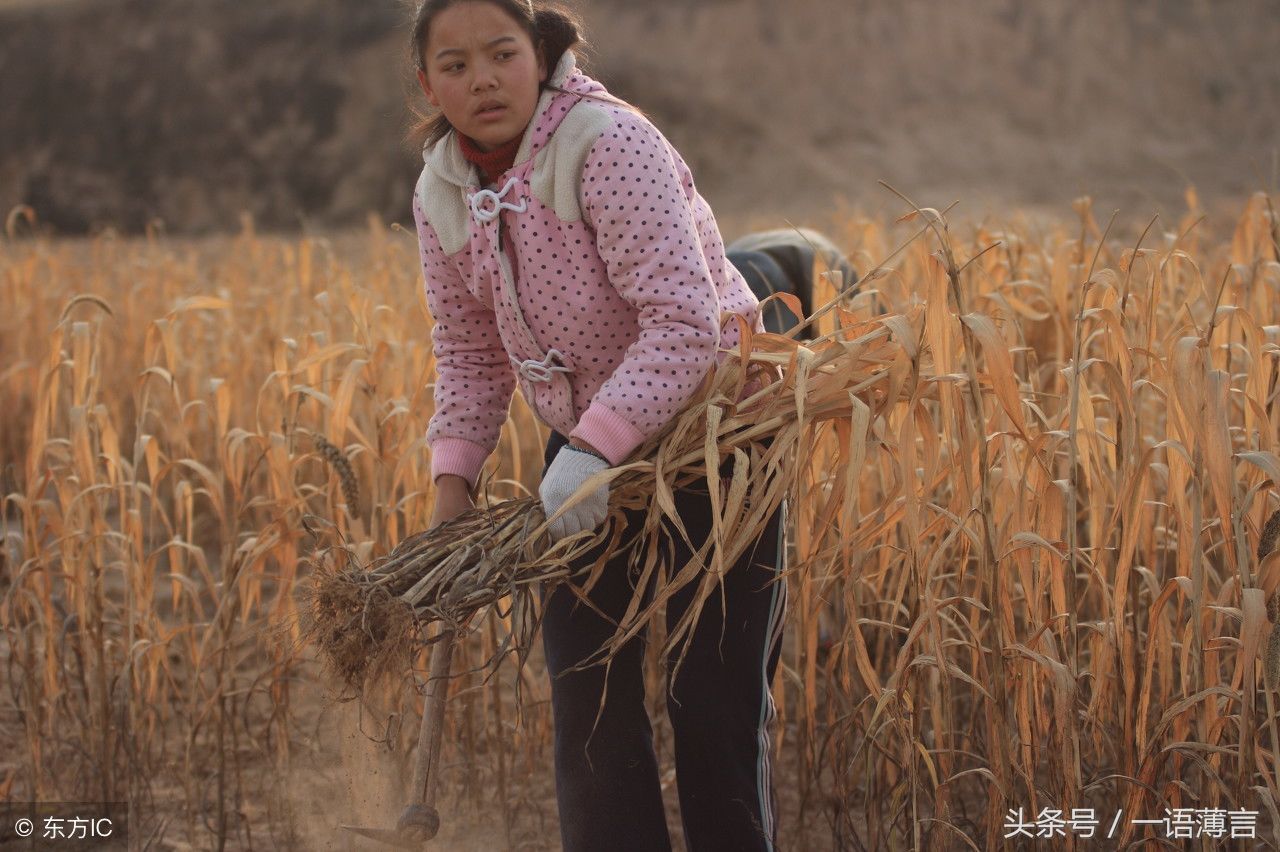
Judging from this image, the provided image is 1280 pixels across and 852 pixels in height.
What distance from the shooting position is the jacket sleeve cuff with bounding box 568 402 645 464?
1.54 metres

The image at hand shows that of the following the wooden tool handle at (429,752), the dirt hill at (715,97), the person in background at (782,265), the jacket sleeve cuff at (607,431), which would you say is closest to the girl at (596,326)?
the jacket sleeve cuff at (607,431)

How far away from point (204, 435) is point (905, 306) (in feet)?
8.16

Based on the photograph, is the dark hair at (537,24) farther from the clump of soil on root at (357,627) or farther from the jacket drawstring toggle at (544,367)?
the clump of soil on root at (357,627)

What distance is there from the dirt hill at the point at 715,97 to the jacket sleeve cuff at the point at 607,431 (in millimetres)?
16902

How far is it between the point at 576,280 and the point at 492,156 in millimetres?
200

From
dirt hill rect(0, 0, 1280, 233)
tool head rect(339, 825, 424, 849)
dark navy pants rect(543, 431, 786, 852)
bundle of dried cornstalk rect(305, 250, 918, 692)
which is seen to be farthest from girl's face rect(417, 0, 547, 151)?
dirt hill rect(0, 0, 1280, 233)

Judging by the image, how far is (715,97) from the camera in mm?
21375

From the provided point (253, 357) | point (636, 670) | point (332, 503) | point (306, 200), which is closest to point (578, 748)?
point (636, 670)

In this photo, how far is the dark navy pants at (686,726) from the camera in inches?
65.9

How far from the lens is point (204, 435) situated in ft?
13.5

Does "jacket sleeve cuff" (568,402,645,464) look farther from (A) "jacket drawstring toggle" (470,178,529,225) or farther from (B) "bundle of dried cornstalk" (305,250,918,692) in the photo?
(A) "jacket drawstring toggle" (470,178,529,225)

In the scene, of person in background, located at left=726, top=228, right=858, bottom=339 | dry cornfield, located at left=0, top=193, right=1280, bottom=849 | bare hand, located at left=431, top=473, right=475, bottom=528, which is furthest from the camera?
person in background, located at left=726, top=228, right=858, bottom=339

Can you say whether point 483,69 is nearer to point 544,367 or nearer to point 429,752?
point 544,367

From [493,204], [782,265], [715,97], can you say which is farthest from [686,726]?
[715,97]
